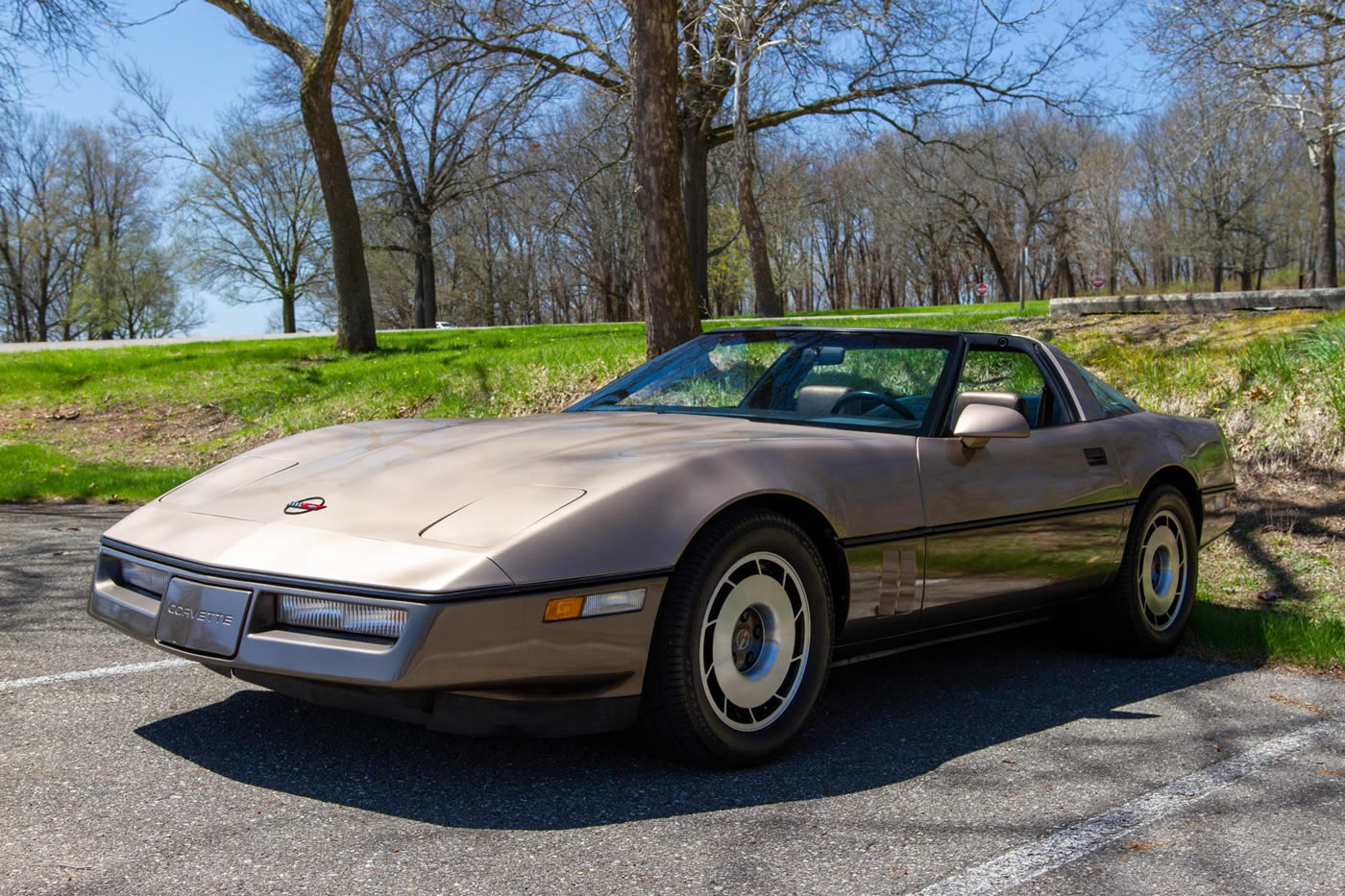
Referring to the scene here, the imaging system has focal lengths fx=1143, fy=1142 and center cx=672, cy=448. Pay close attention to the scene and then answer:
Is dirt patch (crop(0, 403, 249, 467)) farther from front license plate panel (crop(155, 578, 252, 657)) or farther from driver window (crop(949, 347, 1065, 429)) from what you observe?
front license plate panel (crop(155, 578, 252, 657))

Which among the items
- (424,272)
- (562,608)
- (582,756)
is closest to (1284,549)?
(582,756)

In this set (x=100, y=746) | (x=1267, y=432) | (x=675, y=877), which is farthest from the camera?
(x=1267, y=432)

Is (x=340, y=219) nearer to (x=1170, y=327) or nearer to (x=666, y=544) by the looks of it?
(x=1170, y=327)

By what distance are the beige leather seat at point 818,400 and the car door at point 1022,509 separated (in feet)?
1.33

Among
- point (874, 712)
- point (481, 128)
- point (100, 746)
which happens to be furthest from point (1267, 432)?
point (481, 128)

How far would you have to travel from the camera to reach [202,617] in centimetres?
→ 289

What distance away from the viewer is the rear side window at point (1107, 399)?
483cm

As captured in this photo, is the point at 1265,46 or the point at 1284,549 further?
the point at 1265,46

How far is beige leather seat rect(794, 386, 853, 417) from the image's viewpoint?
13.5 ft

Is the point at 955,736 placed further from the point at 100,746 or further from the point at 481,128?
the point at 481,128

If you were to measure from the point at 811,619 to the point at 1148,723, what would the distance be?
1307mm

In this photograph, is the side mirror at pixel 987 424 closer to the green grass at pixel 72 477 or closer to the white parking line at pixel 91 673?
the white parking line at pixel 91 673

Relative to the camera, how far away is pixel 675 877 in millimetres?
2438

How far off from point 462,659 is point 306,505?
77 centimetres
